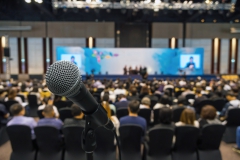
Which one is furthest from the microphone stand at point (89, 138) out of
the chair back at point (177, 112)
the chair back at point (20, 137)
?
the chair back at point (177, 112)

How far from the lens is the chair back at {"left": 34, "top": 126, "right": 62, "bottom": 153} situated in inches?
146

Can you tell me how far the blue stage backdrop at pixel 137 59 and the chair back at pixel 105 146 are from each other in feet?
49.5

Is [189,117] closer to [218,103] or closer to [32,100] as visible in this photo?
[218,103]

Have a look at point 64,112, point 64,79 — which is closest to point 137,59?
point 64,112

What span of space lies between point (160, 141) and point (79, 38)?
1829 cm

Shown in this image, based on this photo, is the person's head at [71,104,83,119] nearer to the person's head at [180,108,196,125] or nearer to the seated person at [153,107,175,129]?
the seated person at [153,107,175,129]

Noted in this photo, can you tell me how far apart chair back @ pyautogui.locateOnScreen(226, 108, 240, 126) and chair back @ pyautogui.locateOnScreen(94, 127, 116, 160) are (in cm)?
284

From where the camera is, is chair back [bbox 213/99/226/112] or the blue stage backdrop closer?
chair back [bbox 213/99/226/112]

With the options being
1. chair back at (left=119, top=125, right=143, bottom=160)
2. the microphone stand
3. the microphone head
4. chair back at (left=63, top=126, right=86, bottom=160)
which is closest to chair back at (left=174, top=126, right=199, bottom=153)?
chair back at (left=119, top=125, right=143, bottom=160)

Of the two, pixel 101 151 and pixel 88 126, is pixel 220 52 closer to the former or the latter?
pixel 101 151

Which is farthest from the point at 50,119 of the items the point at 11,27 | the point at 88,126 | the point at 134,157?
the point at 11,27

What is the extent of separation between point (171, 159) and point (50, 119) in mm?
2028

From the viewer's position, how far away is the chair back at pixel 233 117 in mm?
5332

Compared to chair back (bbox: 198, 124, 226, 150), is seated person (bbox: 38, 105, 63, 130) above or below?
above
